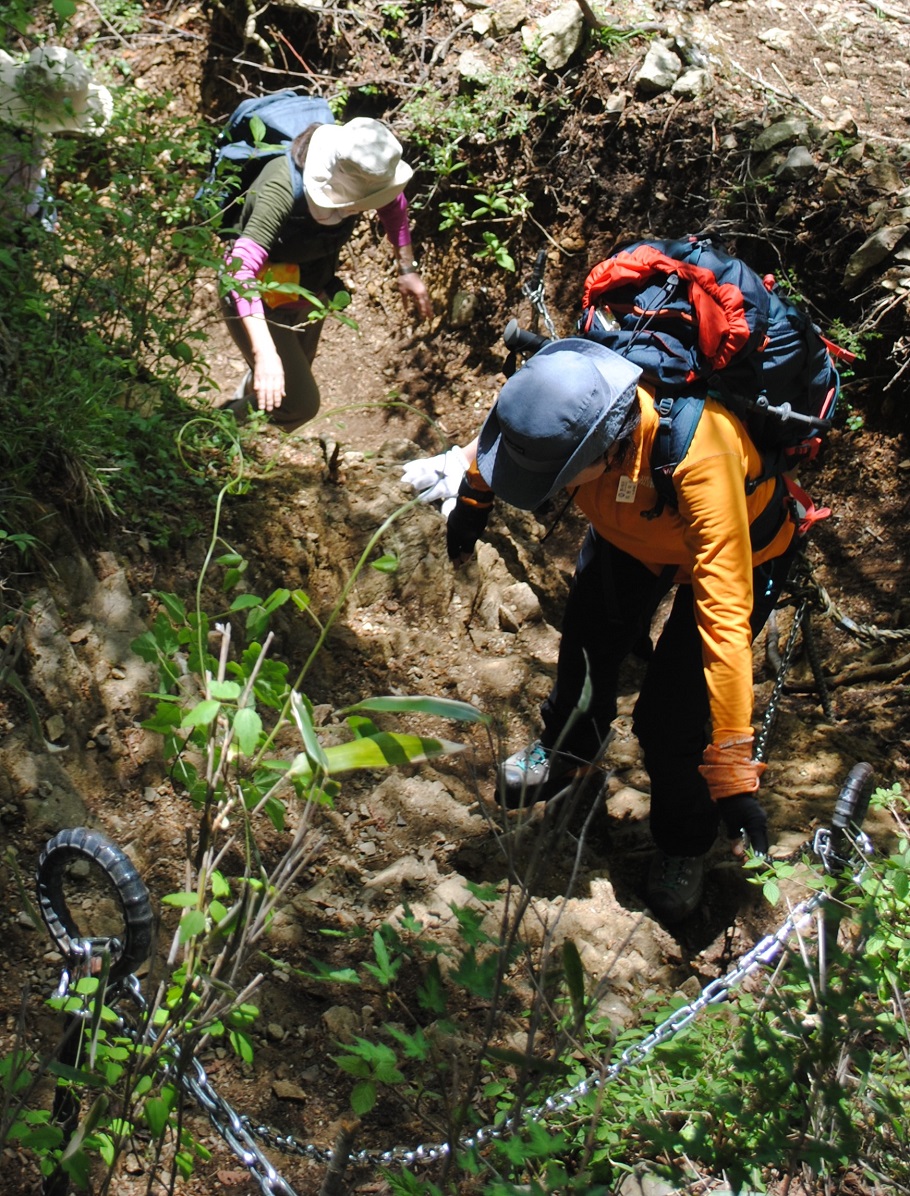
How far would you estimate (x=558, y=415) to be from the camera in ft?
7.48

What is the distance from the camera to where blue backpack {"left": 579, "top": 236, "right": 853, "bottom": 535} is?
2.50 metres

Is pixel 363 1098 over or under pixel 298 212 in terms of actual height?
under

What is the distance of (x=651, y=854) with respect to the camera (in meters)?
3.51

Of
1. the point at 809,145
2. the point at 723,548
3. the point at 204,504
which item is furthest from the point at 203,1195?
the point at 809,145

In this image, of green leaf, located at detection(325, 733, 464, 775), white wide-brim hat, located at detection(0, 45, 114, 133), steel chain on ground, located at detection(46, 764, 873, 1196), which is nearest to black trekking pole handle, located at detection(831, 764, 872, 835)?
steel chain on ground, located at detection(46, 764, 873, 1196)

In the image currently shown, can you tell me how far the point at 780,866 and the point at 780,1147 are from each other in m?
0.79

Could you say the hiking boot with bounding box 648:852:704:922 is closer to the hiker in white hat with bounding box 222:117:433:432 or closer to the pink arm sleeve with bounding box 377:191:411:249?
the hiker in white hat with bounding box 222:117:433:432

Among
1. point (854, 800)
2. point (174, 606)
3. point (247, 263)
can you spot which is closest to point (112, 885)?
point (174, 606)

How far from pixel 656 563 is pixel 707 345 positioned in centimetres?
68

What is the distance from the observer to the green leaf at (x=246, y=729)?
4.09 feet

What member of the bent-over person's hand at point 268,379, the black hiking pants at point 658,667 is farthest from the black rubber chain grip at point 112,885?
the bent-over person's hand at point 268,379

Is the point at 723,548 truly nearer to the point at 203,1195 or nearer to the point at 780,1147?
the point at 780,1147

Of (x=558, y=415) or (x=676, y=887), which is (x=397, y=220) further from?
(x=676, y=887)

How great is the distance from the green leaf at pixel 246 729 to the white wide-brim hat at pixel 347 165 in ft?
9.84
